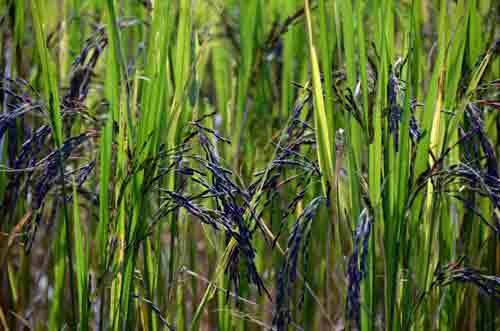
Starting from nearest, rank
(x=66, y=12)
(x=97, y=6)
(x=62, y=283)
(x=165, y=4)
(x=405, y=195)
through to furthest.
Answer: (x=405, y=195) → (x=165, y=4) → (x=62, y=283) → (x=66, y=12) → (x=97, y=6)

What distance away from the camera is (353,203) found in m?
1.10

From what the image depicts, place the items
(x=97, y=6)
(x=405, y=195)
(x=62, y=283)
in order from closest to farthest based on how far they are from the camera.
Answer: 1. (x=405, y=195)
2. (x=62, y=283)
3. (x=97, y=6)

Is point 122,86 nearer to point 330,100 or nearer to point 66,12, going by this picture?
point 330,100

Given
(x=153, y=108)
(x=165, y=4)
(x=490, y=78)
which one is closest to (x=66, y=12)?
(x=165, y=4)

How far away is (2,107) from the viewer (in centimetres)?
142

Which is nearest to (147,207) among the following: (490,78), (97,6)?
(490,78)

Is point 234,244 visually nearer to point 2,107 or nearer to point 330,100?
point 330,100

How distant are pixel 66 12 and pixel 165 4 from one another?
0.48m

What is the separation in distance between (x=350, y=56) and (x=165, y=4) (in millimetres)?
348

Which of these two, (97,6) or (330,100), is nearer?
(330,100)

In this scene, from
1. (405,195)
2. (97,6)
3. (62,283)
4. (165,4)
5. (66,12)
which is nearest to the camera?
(405,195)

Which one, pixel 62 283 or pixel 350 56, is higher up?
pixel 350 56

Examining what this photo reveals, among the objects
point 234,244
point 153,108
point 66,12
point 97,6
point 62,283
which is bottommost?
point 62,283

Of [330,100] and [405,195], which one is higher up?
[330,100]
